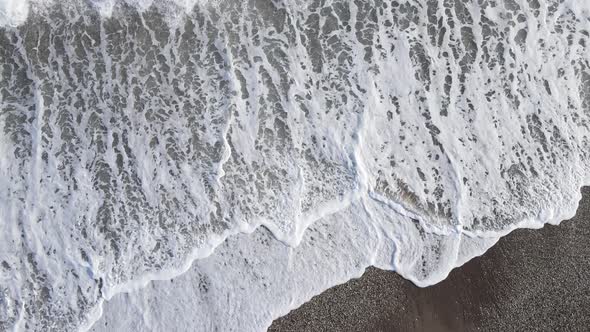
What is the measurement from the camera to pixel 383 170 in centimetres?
220

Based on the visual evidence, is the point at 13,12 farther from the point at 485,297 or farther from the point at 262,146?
the point at 485,297

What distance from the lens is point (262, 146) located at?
220 centimetres

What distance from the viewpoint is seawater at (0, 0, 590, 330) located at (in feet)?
6.81

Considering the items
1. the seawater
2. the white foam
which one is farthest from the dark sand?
the white foam

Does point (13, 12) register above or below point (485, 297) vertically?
above

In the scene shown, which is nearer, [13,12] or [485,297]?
[485,297]

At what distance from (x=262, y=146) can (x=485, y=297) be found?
114cm

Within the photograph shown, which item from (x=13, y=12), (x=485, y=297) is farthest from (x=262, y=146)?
(x=13, y=12)

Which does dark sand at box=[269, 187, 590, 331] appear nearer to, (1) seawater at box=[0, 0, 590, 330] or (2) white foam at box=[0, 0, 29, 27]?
(1) seawater at box=[0, 0, 590, 330]

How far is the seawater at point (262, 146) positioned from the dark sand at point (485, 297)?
0.20 ft

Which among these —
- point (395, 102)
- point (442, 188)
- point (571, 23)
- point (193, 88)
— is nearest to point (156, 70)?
point (193, 88)

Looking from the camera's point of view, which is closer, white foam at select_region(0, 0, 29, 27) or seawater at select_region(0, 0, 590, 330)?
seawater at select_region(0, 0, 590, 330)

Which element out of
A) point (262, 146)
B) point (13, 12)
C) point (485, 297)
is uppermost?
point (13, 12)

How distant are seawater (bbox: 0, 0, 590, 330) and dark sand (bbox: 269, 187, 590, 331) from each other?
0.06 m
